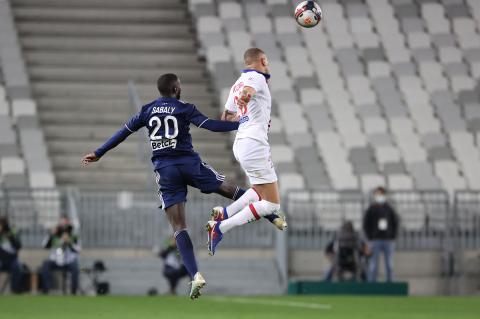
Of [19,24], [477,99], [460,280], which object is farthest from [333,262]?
[19,24]

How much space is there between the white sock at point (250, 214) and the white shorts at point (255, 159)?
0.25m

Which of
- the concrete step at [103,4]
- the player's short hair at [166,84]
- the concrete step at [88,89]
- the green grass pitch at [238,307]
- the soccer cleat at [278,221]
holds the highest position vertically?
the concrete step at [103,4]

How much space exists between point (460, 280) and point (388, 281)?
6.66 feet

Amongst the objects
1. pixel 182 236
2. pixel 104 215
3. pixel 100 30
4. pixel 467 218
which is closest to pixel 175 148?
pixel 182 236

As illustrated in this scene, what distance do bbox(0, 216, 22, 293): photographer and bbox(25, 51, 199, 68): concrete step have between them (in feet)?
18.2

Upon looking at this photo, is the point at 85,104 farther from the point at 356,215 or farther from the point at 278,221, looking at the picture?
the point at 278,221

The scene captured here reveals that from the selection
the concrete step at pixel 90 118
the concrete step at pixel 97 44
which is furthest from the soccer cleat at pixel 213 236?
the concrete step at pixel 97 44

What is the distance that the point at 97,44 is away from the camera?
26000mm

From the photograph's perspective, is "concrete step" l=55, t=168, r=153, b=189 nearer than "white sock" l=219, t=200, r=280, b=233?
No

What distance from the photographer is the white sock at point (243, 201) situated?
1255 centimetres

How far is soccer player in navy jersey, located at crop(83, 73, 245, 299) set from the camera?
12172 millimetres

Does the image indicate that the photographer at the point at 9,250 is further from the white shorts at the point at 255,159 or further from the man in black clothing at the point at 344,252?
the white shorts at the point at 255,159

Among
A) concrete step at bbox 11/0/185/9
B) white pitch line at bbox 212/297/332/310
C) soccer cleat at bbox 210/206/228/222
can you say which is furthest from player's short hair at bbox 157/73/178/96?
concrete step at bbox 11/0/185/9

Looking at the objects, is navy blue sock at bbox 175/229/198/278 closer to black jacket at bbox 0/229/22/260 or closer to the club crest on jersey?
the club crest on jersey
